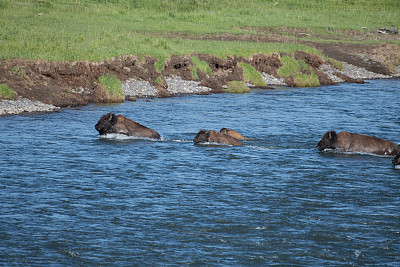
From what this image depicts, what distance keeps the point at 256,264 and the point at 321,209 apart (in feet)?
12.7

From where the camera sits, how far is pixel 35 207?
1429 cm

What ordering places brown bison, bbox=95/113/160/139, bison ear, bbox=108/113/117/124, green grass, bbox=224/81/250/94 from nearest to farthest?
bison ear, bbox=108/113/117/124 < brown bison, bbox=95/113/160/139 < green grass, bbox=224/81/250/94

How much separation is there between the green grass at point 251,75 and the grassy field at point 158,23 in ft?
4.28

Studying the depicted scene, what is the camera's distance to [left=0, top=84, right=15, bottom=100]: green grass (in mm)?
28305

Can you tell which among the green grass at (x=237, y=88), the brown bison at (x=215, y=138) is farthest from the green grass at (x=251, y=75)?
the brown bison at (x=215, y=138)

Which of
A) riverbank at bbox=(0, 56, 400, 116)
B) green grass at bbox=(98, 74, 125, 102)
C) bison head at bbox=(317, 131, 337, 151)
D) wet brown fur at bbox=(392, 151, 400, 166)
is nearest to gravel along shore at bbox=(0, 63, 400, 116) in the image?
riverbank at bbox=(0, 56, 400, 116)

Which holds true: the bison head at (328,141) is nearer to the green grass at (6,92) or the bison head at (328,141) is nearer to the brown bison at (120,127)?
the brown bison at (120,127)

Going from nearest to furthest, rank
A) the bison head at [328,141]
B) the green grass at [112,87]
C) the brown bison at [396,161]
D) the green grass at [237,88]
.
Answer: the brown bison at [396,161]
the bison head at [328,141]
the green grass at [112,87]
the green grass at [237,88]

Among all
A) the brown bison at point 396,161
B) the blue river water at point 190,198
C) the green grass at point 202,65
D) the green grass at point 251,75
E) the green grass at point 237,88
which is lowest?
the blue river water at point 190,198

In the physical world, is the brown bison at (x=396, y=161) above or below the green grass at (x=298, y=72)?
below

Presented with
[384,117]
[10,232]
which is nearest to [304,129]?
[384,117]

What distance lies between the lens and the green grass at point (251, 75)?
4134cm

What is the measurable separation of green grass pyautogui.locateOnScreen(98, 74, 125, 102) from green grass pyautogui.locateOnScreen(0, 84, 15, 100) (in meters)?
5.59

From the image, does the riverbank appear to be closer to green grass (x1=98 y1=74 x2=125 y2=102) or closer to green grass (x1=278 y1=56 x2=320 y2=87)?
green grass (x1=98 y1=74 x2=125 y2=102)
